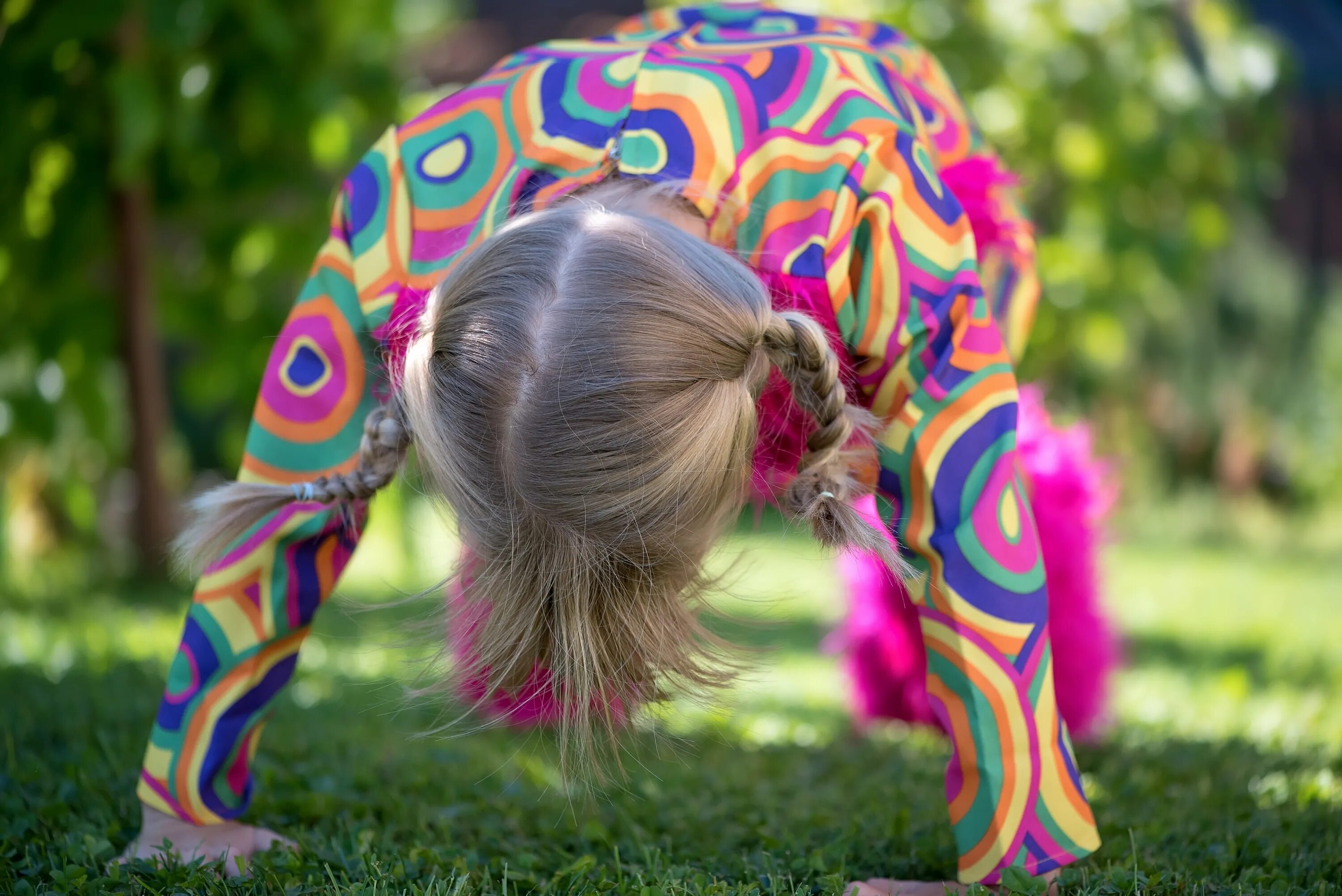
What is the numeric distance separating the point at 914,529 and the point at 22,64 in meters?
2.58

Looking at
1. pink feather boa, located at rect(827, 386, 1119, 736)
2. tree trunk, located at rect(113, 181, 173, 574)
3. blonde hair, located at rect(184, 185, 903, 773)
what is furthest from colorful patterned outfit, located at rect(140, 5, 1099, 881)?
tree trunk, located at rect(113, 181, 173, 574)

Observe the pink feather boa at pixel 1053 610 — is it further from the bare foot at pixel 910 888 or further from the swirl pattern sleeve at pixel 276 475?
the swirl pattern sleeve at pixel 276 475

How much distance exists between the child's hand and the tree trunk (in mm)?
2289

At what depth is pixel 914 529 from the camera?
4.58 ft

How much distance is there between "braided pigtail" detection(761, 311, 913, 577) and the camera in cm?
125

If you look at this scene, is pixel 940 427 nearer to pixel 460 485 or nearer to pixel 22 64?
pixel 460 485

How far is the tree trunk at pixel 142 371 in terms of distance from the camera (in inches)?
141

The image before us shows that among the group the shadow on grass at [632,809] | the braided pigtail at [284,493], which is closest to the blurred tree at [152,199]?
the shadow on grass at [632,809]

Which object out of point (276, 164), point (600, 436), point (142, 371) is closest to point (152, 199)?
point (276, 164)

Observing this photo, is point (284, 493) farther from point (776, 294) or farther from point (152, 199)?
point (152, 199)

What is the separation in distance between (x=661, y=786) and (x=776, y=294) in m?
0.96

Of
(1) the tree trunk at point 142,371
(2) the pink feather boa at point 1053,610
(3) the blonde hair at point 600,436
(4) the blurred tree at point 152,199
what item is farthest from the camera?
(1) the tree trunk at point 142,371

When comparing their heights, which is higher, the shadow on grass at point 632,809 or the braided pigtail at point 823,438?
the braided pigtail at point 823,438

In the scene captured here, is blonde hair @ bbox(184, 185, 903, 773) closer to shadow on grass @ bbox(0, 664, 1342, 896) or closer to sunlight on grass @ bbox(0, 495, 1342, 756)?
sunlight on grass @ bbox(0, 495, 1342, 756)
